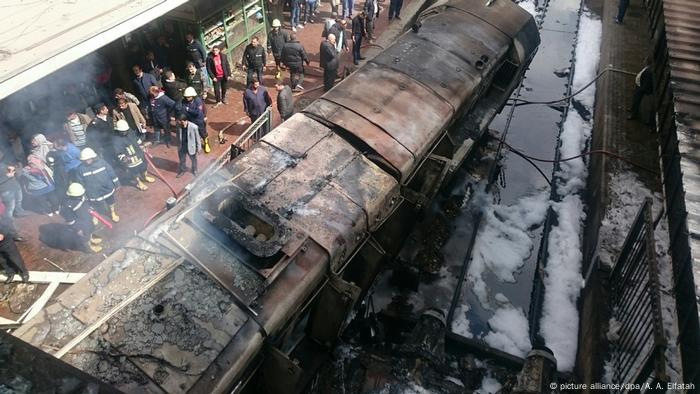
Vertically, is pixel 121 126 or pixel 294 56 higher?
pixel 121 126

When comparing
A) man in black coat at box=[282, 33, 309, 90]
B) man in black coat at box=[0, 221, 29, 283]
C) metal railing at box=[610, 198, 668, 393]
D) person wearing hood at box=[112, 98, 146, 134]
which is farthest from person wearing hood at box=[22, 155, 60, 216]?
metal railing at box=[610, 198, 668, 393]

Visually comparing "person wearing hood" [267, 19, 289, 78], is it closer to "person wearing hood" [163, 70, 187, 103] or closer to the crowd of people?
the crowd of people

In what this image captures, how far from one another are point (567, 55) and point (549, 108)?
3.73 m

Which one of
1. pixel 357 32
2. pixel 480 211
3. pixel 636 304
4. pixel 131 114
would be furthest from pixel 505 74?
pixel 131 114

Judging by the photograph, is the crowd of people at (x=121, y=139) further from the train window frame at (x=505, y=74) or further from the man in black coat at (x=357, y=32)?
the train window frame at (x=505, y=74)

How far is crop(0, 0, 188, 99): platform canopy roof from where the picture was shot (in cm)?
678

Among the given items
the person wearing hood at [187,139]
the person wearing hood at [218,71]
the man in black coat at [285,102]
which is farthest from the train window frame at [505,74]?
the person wearing hood at [187,139]

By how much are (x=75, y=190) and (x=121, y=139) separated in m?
1.39

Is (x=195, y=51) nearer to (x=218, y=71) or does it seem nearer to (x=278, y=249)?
(x=218, y=71)

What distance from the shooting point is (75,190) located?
7426 millimetres

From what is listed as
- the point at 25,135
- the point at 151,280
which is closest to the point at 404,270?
the point at 151,280

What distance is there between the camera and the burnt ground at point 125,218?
7.25m

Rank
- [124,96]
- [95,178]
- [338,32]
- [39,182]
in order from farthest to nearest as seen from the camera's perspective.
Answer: [338,32] → [124,96] → [39,182] → [95,178]

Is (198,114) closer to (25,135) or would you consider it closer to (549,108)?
(25,135)
